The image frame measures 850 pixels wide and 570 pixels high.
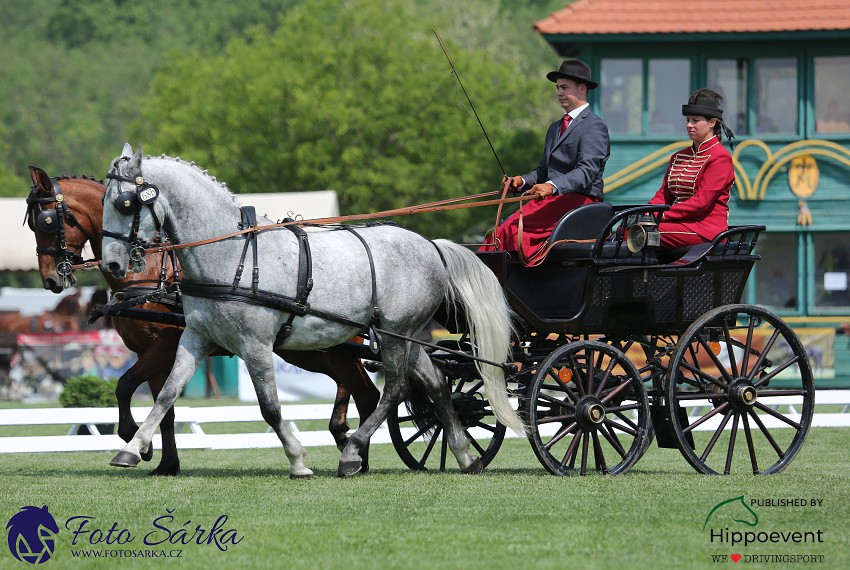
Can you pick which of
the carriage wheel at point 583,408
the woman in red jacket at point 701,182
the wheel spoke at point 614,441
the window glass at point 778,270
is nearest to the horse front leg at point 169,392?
the carriage wheel at point 583,408

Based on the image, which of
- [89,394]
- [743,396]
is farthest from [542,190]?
[89,394]

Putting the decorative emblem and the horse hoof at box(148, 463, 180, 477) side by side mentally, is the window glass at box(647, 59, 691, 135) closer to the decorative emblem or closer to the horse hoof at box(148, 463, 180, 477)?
the decorative emblem

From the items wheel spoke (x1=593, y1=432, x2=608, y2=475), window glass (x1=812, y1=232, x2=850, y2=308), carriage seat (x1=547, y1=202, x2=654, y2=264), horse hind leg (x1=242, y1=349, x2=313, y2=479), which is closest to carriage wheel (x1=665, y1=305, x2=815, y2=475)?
wheel spoke (x1=593, y1=432, x2=608, y2=475)

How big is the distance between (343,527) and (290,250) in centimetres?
240

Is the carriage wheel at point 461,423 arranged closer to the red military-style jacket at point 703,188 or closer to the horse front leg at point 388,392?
the horse front leg at point 388,392

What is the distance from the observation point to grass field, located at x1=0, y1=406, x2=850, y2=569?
497 centimetres

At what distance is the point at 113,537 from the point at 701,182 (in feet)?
15.2

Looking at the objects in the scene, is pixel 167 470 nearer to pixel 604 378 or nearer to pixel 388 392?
pixel 388 392

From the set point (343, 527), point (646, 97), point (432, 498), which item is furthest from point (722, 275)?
point (646, 97)

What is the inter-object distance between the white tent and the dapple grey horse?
36.8 feet

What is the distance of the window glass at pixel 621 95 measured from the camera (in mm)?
20406

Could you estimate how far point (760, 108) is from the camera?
66.5 feet

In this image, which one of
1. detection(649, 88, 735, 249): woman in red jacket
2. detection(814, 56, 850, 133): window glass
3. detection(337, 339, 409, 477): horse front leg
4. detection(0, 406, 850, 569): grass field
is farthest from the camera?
detection(814, 56, 850, 133): window glass

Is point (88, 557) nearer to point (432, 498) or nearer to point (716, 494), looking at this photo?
point (432, 498)
